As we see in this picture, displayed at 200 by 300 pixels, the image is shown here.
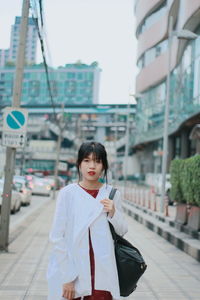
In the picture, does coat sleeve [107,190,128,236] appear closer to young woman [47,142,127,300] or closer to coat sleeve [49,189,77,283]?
young woman [47,142,127,300]

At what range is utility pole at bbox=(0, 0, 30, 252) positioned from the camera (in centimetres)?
996

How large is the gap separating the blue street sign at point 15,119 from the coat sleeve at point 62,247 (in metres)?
7.00

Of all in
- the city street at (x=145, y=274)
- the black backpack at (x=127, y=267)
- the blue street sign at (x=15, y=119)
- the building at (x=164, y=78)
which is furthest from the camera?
the building at (x=164, y=78)

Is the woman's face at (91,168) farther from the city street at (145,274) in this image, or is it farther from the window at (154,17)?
the window at (154,17)

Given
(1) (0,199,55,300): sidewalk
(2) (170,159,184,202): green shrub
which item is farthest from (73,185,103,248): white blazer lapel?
(2) (170,159,184,202): green shrub

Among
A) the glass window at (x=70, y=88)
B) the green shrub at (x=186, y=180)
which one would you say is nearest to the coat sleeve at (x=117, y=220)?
the green shrub at (x=186, y=180)

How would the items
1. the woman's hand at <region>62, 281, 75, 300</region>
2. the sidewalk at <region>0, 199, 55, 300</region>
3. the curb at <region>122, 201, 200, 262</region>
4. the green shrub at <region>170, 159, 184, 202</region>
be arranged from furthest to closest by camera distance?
the green shrub at <region>170, 159, 184, 202</region>, the curb at <region>122, 201, 200, 262</region>, the sidewalk at <region>0, 199, 55, 300</region>, the woman's hand at <region>62, 281, 75, 300</region>

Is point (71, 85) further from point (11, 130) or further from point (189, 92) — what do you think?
A: point (11, 130)

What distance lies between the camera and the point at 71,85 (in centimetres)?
14562

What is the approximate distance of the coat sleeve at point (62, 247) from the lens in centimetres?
316

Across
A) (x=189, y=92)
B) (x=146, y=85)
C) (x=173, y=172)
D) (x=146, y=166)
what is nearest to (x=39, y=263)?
(x=173, y=172)

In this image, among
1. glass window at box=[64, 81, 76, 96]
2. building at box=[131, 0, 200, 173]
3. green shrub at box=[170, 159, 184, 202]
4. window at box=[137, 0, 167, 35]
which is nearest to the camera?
green shrub at box=[170, 159, 184, 202]

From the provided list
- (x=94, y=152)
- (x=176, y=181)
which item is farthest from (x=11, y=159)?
(x=94, y=152)

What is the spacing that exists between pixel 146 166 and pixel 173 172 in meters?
60.8
